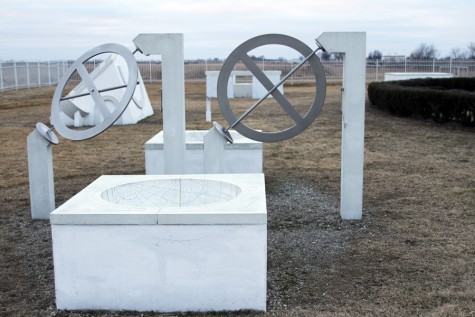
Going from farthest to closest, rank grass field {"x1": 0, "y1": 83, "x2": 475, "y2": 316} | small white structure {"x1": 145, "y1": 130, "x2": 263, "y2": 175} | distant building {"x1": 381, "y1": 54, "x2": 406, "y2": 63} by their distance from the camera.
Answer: distant building {"x1": 381, "y1": 54, "x2": 406, "y2": 63}
small white structure {"x1": 145, "y1": 130, "x2": 263, "y2": 175}
grass field {"x1": 0, "y1": 83, "x2": 475, "y2": 316}

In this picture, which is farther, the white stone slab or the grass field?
the grass field

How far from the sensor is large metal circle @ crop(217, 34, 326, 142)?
6.24 meters

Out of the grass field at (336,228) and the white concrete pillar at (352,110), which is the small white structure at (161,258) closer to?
the grass field at (336,228)

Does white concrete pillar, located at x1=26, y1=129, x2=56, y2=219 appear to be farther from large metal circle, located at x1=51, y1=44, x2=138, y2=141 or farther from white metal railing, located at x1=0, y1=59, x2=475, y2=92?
white metal railing, located at x1=0, y1=59, x2=475, y2=92

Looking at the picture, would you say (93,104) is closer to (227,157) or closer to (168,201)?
(227,157)

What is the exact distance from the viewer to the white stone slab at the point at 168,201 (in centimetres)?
419

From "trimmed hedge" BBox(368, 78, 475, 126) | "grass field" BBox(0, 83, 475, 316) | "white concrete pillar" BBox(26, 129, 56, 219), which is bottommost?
"grass field" BBox(0, 83, 475, 316)

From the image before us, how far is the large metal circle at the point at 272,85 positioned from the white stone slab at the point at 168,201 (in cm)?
102

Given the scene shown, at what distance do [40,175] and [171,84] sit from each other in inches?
75.3

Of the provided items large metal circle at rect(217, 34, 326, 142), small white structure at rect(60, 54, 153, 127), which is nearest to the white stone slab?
large metal circle at rect(217, 34, 326, 142)

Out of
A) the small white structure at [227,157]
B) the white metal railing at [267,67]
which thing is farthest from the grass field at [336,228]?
the white metal railing at [267,67]

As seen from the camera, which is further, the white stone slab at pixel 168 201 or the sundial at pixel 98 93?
the sundial at pixel 98 93

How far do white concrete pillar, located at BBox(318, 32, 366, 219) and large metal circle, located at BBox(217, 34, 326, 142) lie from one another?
29 centimetres

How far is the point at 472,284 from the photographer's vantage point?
4840 millimetres
